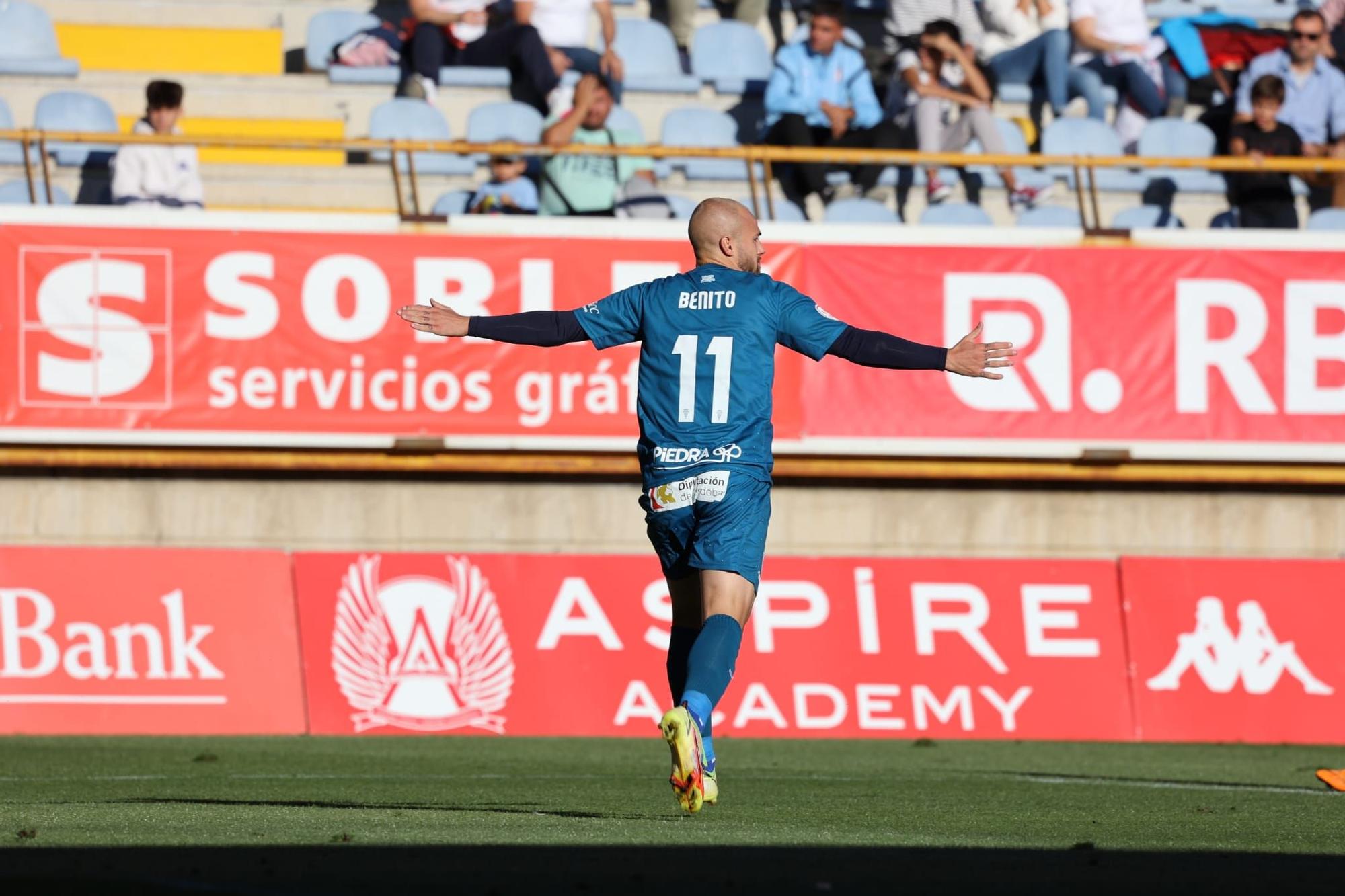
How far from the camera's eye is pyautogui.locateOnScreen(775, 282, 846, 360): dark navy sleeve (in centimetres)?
627

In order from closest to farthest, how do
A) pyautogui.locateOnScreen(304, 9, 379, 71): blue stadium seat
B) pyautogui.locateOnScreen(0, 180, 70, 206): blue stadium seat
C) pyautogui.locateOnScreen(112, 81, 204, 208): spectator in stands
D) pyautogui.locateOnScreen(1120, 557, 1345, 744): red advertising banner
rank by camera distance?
pyautogui.locateOnScreen(1120, 557, 1345, 744): red advertising banner
pyautogui.locateOnScreen(0, 180, 70, 206): blue stadium seat
pyautogui.locateOnScreen(112, 81, 204, 208): spectator in stands
pyautogui.locateOnScreen(304, 9, 379, 71): blue stadium seat

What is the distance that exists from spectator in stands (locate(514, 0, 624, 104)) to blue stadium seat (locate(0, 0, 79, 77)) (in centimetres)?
378

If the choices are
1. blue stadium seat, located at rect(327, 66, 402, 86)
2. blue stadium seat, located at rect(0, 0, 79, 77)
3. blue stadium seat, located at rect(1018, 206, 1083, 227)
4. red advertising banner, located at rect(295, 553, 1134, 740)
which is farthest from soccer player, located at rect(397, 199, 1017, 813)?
blue stadium seat, located at rect(0, 0, 79, 77)

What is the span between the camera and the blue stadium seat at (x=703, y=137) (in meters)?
15.3

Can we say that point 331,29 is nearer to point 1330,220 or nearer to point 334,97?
point 334,97

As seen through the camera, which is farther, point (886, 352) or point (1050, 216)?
point (1050, 216)

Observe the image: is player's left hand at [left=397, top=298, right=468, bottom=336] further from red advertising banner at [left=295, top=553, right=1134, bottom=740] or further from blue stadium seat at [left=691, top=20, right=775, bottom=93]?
blue stadium seat at [left=691, top=20, right=775, bottom=93]

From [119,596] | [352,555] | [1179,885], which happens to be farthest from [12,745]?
[1179,885]

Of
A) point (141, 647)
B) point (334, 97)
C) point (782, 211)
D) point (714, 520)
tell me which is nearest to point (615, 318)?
point (714, 520)

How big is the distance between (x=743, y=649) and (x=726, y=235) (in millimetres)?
6572

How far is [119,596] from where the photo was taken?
12.7m

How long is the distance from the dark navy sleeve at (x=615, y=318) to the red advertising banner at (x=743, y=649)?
6.47 meters

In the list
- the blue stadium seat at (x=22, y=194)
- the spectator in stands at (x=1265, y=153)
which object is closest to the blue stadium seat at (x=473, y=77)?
the blue stadium seat at (x=22, y=194)

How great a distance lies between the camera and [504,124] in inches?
607
